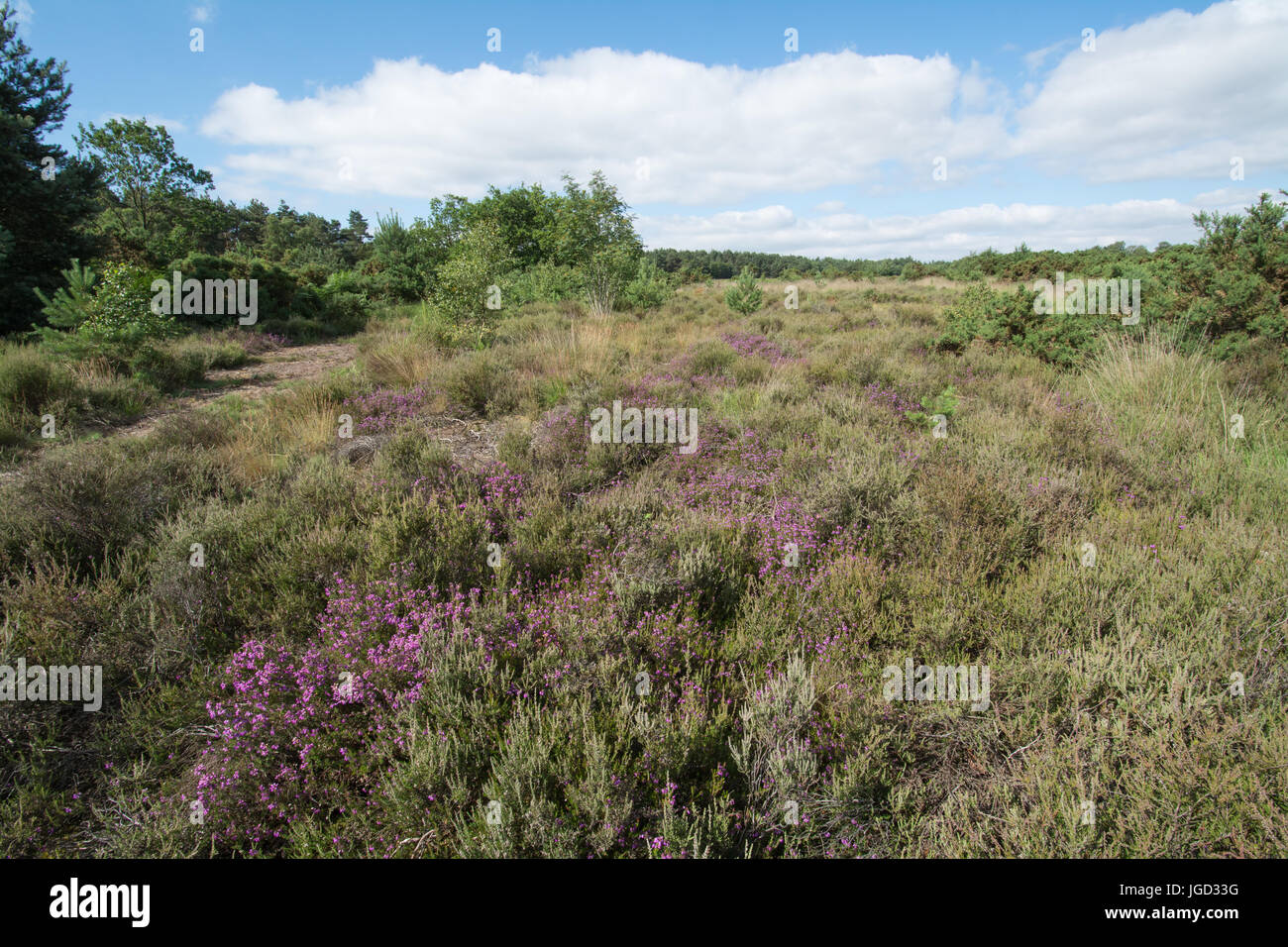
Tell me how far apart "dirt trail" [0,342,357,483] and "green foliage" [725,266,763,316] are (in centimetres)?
1123

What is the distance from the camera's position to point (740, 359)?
8938 millimetres

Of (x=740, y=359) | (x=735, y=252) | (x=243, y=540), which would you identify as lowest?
(x=243, y=540)

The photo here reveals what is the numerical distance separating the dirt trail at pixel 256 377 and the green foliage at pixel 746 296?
11.2 meters

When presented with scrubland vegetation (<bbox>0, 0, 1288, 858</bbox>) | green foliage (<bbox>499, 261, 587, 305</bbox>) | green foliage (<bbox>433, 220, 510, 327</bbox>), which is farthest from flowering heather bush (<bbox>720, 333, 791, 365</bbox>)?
green foliage (<bbox>499, 261, 587, 305</bbox>)

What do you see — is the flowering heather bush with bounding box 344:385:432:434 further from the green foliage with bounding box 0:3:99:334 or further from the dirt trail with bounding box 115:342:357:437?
the green foliage with bounding box 0:3:99:334

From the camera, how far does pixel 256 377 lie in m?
10.1

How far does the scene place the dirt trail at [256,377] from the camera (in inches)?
272

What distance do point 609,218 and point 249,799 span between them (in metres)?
25.9

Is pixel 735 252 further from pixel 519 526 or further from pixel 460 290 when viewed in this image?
pixel 519 526

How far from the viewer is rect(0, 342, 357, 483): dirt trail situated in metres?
6.91
